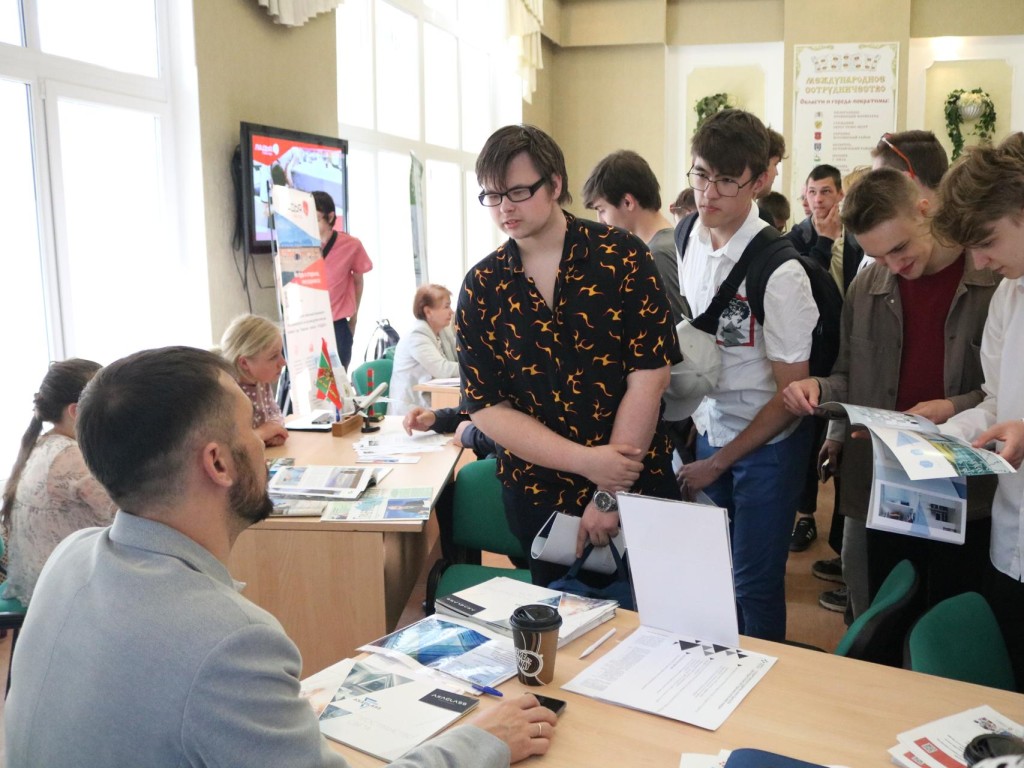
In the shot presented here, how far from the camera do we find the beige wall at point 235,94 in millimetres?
4422

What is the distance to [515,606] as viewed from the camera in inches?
69.7

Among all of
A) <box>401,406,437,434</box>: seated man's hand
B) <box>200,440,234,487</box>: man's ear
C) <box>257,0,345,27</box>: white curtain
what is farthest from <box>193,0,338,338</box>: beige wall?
<box>200,440,234,487</box>: man's ear

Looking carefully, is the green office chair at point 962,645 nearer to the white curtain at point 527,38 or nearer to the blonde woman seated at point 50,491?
the blonde woman seated at point 50,491

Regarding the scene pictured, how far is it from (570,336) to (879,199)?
0.82 metres

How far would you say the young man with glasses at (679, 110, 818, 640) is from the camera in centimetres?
220

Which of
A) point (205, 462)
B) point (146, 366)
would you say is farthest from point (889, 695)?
point (146, 366)

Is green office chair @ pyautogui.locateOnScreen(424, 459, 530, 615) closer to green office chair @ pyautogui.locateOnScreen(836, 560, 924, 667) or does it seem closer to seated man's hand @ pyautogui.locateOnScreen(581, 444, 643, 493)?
seated man's hand @ pyautogui.locateOnScreen(581, 444, 643, 493)

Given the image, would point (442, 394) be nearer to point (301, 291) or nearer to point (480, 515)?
point (301, 291)

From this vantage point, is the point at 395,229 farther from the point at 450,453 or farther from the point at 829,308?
the point at 829,308

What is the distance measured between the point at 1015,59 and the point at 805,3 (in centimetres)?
205

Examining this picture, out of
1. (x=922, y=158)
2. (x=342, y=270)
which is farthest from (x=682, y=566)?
(x=342, y=270)

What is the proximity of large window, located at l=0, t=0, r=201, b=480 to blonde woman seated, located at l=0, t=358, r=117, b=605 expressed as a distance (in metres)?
1.20

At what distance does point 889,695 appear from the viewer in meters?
1.43

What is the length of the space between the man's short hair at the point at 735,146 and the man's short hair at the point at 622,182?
562 millimetres
